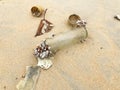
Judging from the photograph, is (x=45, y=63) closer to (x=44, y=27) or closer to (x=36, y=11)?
(x=44, y=27)

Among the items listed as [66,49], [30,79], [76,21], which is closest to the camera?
[30,79]

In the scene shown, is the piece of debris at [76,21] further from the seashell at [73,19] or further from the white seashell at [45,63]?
the white seashell at [45,63]

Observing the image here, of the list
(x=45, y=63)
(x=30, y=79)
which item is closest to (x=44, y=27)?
(x=45, y=63)

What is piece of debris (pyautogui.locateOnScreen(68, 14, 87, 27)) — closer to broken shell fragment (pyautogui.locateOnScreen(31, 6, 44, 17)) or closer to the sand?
the sand

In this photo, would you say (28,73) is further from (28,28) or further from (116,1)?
(116,1)

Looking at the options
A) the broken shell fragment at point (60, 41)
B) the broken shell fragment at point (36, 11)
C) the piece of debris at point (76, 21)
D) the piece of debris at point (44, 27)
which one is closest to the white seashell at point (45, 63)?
the broken shell fragment at point (60, 41)

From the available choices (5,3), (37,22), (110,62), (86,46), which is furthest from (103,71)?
(5,3)
